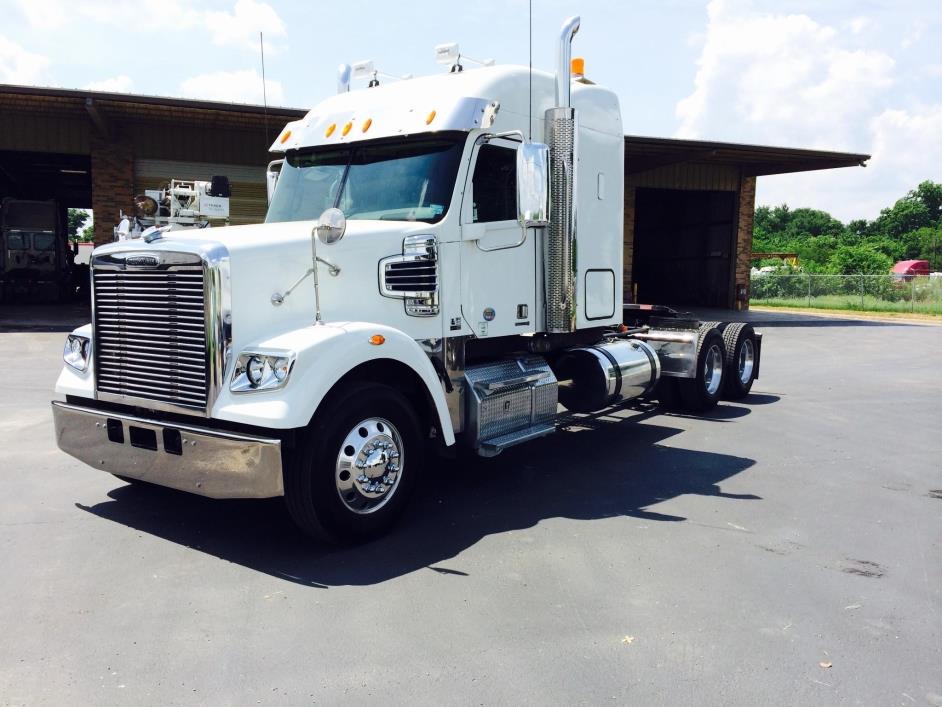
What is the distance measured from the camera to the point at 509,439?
19.1 feet

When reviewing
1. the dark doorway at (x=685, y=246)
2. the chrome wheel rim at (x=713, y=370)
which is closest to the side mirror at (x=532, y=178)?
the chrome wheel rim at (x=713, y=370)

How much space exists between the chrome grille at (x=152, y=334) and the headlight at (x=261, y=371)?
0.71 ft

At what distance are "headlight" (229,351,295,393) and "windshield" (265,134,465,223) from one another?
5.38 ft

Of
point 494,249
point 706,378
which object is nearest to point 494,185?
point 494,249

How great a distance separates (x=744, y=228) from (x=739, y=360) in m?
20.8

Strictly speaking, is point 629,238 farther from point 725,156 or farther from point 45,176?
point 45,176

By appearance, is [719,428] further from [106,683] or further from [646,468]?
[106,683]

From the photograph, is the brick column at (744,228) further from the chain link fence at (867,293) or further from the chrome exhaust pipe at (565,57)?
the chrome exhaust pipe at (565,57)

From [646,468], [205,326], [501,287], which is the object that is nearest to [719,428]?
[646,468]

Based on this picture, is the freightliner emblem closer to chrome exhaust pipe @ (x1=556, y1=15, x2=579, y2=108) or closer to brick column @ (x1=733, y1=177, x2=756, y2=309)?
chrome exhaust pipe @ (x1=556, y1=15, x2=579, y2=108)

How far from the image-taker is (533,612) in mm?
3830

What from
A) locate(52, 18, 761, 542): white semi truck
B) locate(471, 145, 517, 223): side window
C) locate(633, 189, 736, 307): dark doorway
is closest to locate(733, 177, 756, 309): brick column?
locate(633, 189, 736, 307): dark doorway

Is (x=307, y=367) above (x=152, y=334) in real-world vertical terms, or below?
below

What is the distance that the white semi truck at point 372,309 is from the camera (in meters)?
4.37
